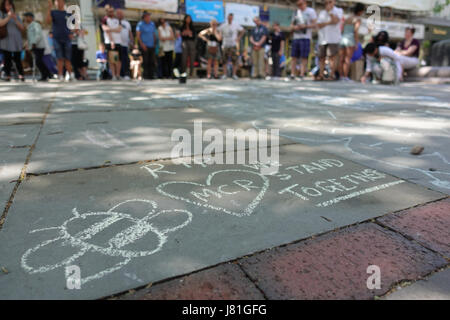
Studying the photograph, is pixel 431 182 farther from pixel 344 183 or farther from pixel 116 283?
pixel 116 283

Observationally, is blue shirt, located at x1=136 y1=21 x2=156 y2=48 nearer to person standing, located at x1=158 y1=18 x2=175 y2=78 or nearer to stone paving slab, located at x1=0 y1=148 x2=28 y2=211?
person standing, located at x1=158 y1=18 x2=175 y2=78

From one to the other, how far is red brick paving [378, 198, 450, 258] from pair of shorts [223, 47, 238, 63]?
9.37 m

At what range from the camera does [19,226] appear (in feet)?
5.08

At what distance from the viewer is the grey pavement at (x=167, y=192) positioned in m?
1.33

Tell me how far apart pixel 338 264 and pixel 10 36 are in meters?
8.79

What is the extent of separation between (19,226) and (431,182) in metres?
2.40

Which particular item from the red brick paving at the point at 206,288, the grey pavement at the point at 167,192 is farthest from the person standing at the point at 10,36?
the red brick paving at the point at 206,288

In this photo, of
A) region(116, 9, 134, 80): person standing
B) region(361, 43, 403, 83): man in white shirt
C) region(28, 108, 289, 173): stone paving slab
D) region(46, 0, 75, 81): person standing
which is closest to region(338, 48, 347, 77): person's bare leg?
region(361, 43, 403, 83): man in white shirt

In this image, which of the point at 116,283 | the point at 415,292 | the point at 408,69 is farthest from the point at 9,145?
the point at 408,69

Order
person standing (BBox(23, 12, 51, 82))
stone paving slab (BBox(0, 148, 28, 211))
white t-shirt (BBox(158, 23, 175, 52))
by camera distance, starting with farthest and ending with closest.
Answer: white t-shirt (BBox(158, 23, 175, 52))
person standing (BBox(23, 12, 51, 82))
stone paving slab (BBox(0, 148, 28, 211))

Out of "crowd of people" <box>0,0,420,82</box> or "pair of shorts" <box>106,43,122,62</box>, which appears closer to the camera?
"crowd of people" <box>0,0,420,82</box>

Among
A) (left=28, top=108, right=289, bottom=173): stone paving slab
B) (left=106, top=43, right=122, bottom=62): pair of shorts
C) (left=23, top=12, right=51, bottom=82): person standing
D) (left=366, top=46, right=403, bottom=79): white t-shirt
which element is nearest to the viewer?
(left=28, top=108, right=289, bottom=173): stone paving slab

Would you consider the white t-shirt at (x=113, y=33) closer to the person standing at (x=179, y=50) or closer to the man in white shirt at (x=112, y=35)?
the man in white shirt at (x=112, y=35)

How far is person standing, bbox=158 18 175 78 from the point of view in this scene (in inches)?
383
